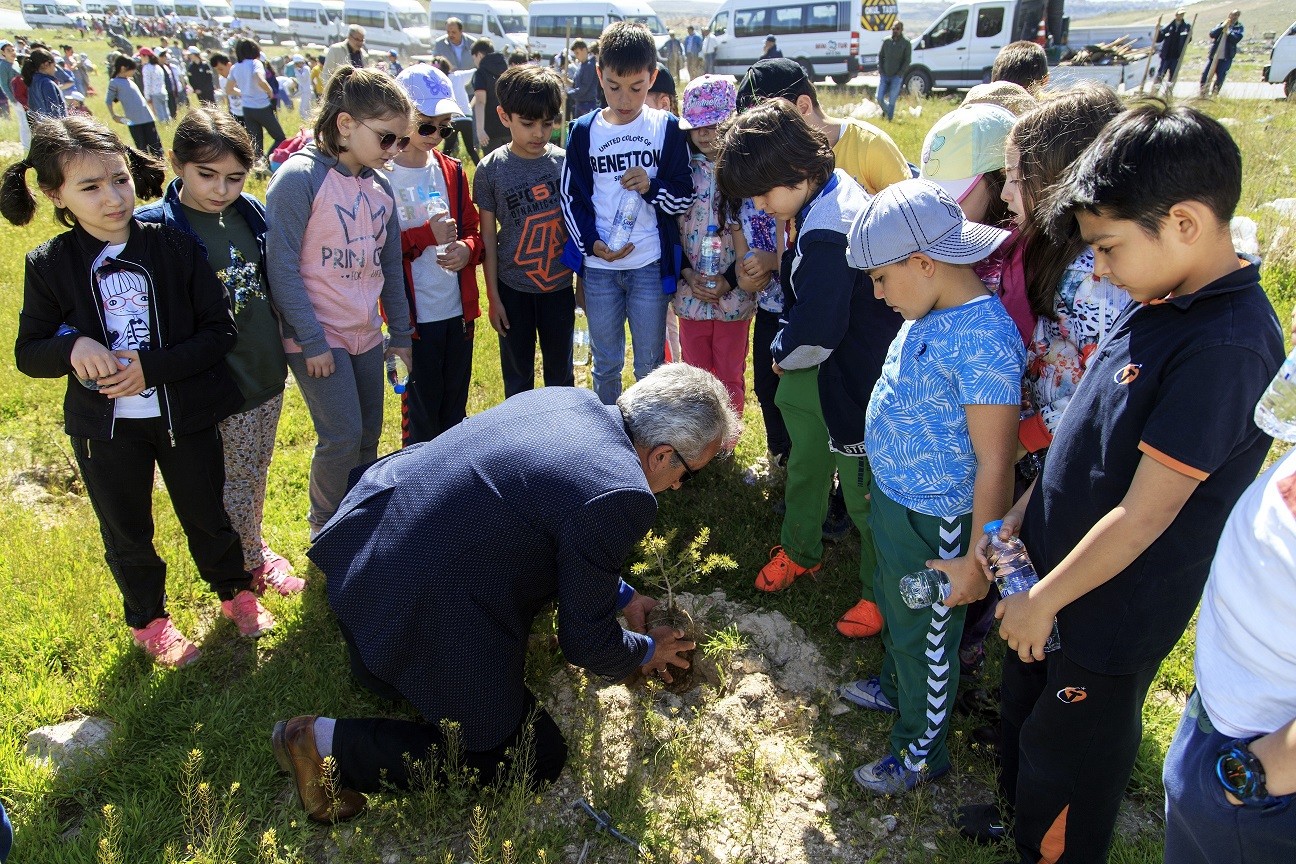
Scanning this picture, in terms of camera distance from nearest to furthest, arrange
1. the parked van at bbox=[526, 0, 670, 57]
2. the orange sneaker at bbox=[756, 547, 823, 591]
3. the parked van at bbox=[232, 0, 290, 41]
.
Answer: the orange sneaker at bbox=[756, 547, 823, 591]
the parked van at bbox=[526, 0, 670, 57]
the parked van at bbox=[232, 0, 290, 41]

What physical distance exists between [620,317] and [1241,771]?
329 centimetres

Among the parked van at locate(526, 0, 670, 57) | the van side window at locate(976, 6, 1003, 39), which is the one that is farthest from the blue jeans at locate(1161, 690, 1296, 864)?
the parked van at locate(526, 0, 670, 57)

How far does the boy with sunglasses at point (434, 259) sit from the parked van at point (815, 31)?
68.8 feet

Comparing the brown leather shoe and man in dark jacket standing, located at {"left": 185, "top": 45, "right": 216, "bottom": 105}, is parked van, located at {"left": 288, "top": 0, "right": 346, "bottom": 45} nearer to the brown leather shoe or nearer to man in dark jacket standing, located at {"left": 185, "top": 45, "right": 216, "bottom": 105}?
man in dark jacket standing, located at {"left": 185, "top": 45, "right": 216, "bottom": 105}

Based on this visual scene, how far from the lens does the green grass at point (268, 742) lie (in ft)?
7.91

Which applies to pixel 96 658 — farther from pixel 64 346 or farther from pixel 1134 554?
pixel 1134 554

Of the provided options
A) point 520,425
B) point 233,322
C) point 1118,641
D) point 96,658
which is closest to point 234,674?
point 96,658

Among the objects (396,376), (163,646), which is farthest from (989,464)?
(396,376)

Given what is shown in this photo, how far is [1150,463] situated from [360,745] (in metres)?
2.13

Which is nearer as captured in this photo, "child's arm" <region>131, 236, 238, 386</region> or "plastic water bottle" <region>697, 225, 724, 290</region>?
"child's arm" <region>131, 236, 238, 386</region>

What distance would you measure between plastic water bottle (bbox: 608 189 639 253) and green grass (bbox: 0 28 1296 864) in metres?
1.23

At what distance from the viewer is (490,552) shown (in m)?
2.21

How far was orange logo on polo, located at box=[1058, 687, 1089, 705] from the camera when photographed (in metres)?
1.89

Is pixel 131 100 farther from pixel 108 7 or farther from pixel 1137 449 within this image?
pixel 108 7
